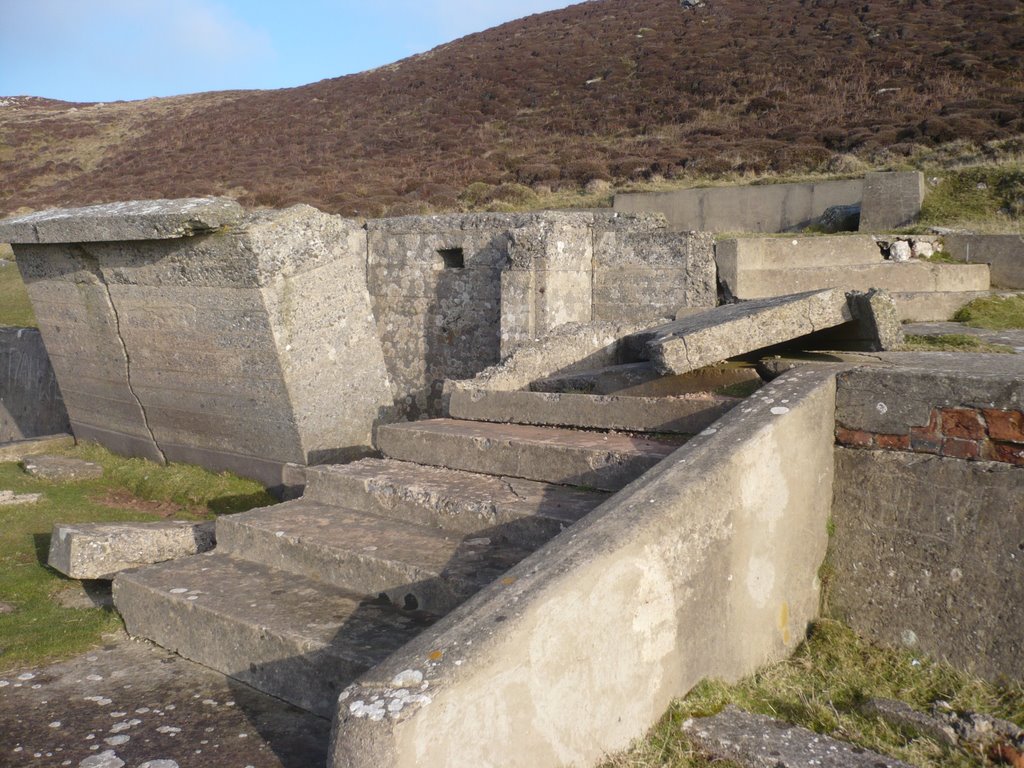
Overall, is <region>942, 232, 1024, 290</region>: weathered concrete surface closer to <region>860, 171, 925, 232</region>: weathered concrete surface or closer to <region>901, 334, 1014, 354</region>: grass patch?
<region>860, 171, 925, 232</region>: weathered concrete surface

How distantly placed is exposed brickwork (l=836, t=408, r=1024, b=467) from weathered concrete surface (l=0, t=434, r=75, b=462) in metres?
8.13

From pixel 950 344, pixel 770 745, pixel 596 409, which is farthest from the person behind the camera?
pixel 950 344

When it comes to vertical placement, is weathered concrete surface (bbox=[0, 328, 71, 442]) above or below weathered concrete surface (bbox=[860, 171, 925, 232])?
below

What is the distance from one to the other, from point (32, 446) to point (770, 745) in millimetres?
8378

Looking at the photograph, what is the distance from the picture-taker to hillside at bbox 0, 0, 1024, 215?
75.0 ft

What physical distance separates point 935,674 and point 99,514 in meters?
5.89

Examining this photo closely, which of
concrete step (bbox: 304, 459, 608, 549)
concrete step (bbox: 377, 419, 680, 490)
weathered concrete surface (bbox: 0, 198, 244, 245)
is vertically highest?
weathered concrete surface (bbox: 0, 198, 244, 245)

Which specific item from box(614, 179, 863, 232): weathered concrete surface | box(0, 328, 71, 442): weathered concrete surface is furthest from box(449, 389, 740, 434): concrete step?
box(614, 179, 863, 232): weathered concrete surface

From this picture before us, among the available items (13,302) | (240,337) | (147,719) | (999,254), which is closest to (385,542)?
(147,719)

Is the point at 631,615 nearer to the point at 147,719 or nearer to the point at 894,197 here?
the point at 147,719

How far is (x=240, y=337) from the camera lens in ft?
21.3

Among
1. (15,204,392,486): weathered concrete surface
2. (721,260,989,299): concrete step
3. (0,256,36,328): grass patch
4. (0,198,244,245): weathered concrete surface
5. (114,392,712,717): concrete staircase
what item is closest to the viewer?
(114,392,712,717): concrete staircase

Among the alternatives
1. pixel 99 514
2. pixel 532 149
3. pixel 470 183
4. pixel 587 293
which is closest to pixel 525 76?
pixel 532 149

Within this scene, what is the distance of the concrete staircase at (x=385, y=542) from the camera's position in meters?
3.37
